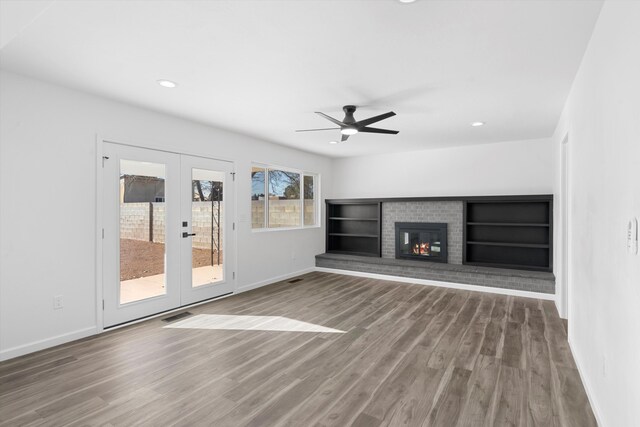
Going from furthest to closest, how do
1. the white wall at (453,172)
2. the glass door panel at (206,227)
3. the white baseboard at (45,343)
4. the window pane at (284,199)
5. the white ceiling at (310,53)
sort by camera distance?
the window pane at (284,199) < the white wall at (453,172) < the glass door panel at (206,227) < the white baseboard at (45,343) < the white ceiling at (310,53)

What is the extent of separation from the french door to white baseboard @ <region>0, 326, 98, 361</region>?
0.20m

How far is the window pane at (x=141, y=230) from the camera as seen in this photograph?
12.5 feet

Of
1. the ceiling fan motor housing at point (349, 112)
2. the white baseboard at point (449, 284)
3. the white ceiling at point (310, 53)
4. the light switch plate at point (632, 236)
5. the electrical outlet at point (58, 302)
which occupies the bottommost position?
the white baseboard at point (449, 284)

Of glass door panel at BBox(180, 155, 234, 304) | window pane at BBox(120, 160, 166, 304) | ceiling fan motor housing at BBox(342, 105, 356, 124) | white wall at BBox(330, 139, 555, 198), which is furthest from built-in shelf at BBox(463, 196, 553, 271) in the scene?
window pane at BBox(120, 160, 166, 304)

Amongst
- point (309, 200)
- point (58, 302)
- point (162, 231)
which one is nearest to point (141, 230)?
point (162, 231)

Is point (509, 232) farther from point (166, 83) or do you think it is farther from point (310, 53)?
point (166, 83)

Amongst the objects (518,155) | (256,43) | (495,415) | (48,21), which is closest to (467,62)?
(256,43)

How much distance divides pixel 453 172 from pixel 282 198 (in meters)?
3.30

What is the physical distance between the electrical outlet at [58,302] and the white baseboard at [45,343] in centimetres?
29

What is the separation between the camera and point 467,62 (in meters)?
2.75

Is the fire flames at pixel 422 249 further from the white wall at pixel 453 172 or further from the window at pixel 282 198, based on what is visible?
the window at pixel 282 198

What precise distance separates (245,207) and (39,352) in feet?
9.89

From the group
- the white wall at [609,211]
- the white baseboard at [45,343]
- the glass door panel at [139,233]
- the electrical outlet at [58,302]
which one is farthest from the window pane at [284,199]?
the white wall at [609,211]

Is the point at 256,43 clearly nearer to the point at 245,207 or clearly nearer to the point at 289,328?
the point at 289,328
